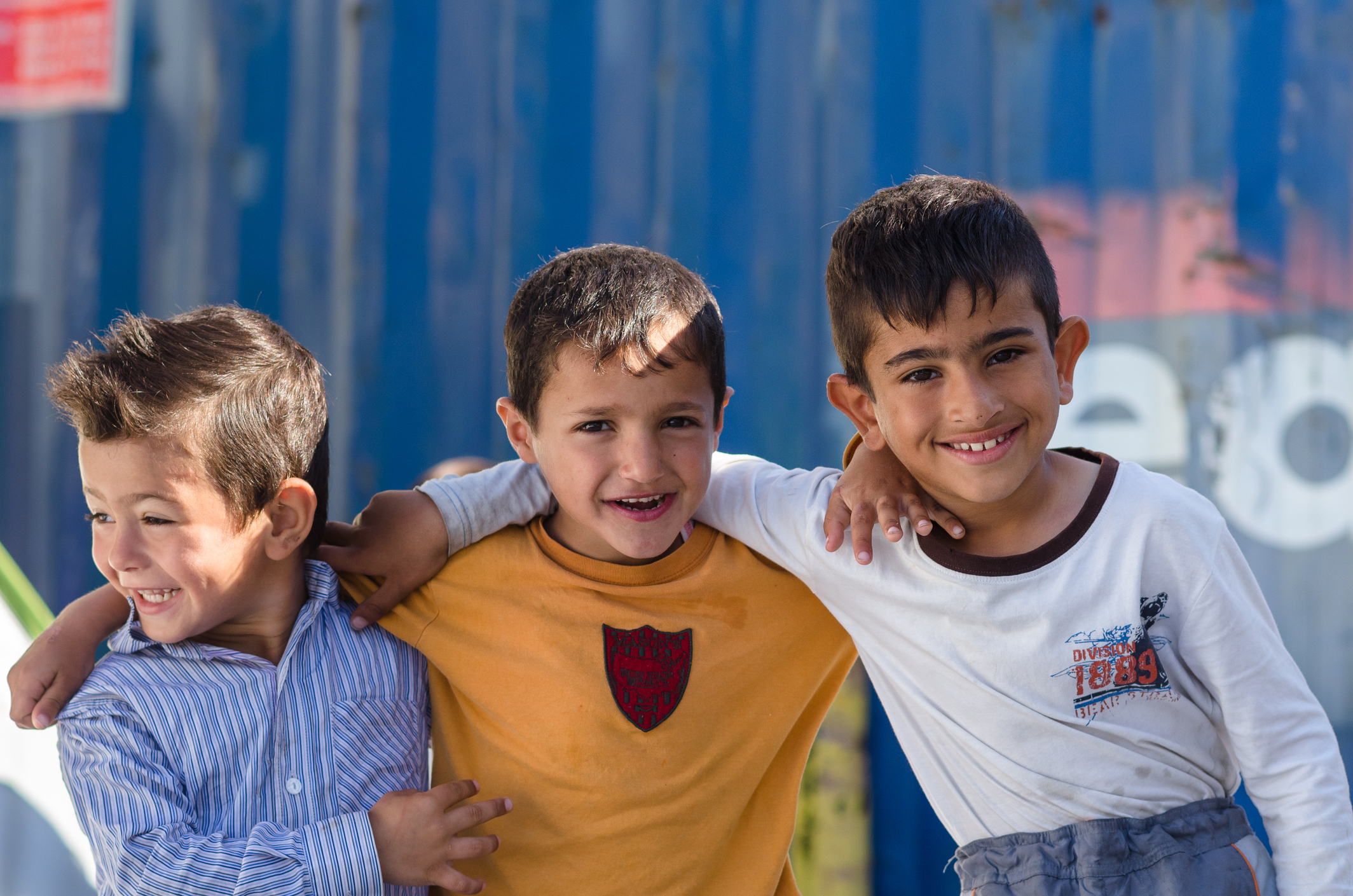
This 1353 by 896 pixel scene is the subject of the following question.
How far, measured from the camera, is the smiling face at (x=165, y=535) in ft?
4.84

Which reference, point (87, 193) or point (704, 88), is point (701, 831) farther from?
point (87, 193)

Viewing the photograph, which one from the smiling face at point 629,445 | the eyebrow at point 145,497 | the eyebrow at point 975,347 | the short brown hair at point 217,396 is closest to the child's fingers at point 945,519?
the eyebrow at point 975,347

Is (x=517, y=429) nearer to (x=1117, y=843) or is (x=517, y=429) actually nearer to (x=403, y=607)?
(x=403, y=607)

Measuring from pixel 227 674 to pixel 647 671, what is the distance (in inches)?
24.3

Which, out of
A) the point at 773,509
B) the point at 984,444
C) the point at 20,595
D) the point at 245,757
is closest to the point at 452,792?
the point at 245,757

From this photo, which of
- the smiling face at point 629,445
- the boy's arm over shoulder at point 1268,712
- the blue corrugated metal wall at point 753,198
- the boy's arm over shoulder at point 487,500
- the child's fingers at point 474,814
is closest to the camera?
the boy's arm over shoulder at point 1268,712

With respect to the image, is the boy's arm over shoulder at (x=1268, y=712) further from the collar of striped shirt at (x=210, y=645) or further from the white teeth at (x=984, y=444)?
the collar of striped shirt at (x=210, y=645)

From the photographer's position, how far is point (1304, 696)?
139 cm

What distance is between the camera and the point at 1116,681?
141 centimetres

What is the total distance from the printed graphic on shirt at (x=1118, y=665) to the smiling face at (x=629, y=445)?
59 cm

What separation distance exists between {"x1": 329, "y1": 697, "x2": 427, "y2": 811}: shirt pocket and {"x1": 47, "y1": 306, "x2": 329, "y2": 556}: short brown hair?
0.29 metres

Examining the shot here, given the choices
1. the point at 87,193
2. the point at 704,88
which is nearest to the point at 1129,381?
the point at 704,88

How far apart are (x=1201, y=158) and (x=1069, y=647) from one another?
1.96 m

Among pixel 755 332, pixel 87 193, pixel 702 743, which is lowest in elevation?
pixel 702 743
